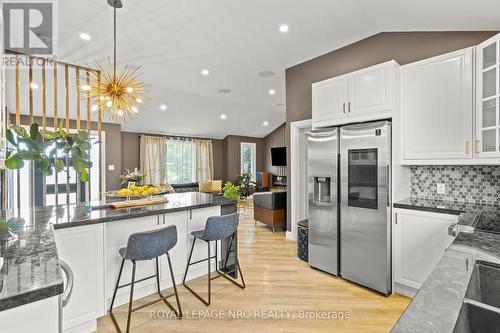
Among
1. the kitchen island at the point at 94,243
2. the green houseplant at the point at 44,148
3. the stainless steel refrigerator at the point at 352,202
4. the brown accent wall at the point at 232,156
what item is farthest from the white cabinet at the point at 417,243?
the brown accent wall at the point at 232,156

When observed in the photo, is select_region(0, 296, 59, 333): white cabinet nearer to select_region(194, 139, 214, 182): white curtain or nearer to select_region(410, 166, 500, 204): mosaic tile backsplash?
select_region(410, 166, 500, 204): mosaic tile backsplash

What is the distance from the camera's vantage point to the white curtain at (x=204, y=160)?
30.6ft

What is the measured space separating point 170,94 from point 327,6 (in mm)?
4518

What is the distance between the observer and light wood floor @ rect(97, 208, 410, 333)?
2066 mm

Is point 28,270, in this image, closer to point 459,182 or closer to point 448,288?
point 448,288

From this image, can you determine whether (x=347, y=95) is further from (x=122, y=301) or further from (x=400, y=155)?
(x=122, y=301)

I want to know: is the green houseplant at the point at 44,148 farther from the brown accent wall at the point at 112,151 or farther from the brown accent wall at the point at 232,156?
the brown accent wall at the point at 232,156

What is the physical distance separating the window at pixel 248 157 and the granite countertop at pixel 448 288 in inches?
361

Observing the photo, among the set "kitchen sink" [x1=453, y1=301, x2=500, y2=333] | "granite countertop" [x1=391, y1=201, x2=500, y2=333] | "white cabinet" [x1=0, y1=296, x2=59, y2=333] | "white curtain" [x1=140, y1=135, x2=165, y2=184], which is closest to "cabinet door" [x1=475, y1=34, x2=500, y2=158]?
"granite countertop" [x1=391, y1=201, x2=500, y2=333]

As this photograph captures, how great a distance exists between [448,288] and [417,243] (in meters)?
1.85

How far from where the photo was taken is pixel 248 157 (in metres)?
10.7

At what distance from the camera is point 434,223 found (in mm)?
2281

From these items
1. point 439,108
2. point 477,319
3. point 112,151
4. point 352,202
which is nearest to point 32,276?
point 477,319

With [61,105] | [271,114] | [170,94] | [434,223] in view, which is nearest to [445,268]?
[434,223]
